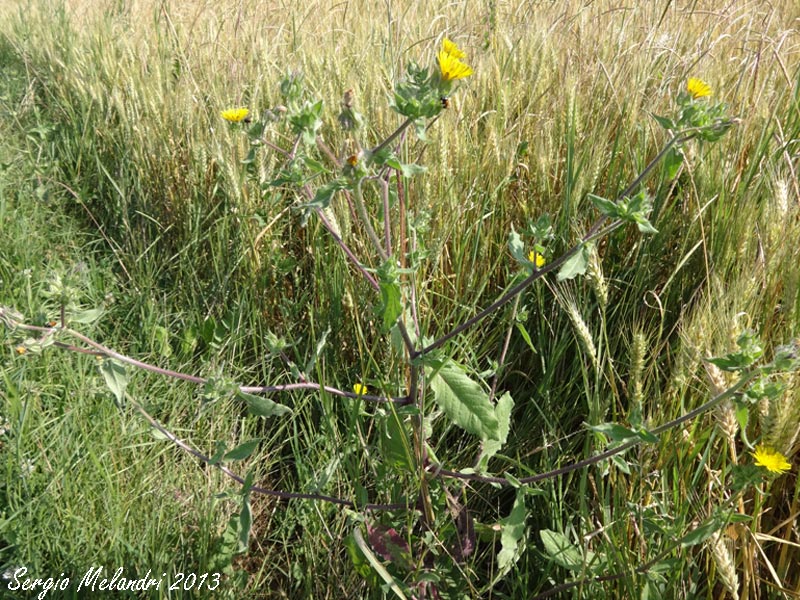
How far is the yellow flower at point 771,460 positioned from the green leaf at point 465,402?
370 mm

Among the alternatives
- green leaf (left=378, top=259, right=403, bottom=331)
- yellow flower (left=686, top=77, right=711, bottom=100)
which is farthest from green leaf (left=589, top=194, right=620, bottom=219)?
green leaf (left=378, top=259, right=403, bottom=331)

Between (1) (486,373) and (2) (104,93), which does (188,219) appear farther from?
(1) (486,373)

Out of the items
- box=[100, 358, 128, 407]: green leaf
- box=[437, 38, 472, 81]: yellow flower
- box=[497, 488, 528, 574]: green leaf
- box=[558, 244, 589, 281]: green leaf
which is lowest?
box=[497, 488, 528, 574]: green leaf

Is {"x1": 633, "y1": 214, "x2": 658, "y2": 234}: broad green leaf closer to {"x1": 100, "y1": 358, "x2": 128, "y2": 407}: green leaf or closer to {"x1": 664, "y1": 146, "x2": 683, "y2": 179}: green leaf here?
{"x1": 664, "y1": 146, "x2": 683, "y2": 179}: green leaf

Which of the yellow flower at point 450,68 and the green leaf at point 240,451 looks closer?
the yellow flower at point 450,68

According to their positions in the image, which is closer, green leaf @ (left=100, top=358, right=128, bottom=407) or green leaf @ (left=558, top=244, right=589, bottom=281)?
green leaf @ (left=558, top=244, right=589, bottom=281)

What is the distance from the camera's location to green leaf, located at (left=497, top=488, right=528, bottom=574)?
3.42 ft

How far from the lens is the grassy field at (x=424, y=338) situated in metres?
1.08

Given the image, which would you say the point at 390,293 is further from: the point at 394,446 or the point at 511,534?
the point at 511,534

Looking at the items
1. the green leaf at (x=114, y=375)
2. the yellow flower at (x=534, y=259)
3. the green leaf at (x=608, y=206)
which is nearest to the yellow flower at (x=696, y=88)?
the green leaf at (x=608, y=206)

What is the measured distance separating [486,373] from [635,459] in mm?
309

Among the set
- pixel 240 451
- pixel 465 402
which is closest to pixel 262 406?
pixel 240 451

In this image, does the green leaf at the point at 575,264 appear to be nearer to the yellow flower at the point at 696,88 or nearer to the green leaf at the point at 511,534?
the yellow flower at the point at 696,88

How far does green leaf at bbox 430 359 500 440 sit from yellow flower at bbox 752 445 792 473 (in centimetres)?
37
